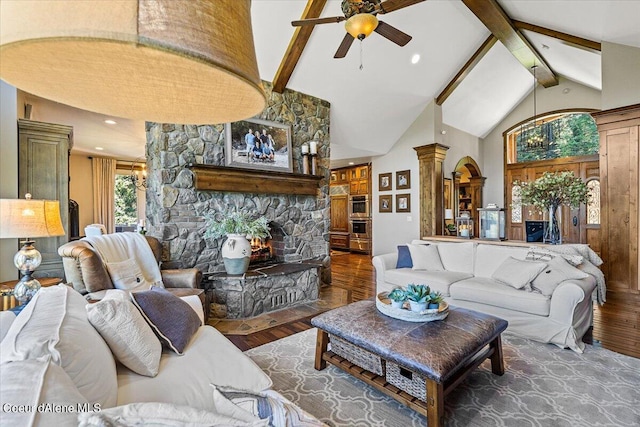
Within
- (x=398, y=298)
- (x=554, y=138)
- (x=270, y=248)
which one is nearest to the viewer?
(x=398, y=298)

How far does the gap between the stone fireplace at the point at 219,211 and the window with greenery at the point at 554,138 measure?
518cm

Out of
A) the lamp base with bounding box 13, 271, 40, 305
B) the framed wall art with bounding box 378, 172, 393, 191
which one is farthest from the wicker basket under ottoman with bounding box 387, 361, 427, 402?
the framed wall art with bounding box 378, 172, 393, 191

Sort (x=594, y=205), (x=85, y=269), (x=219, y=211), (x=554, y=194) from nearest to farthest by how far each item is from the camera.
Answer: (x=85, y=269), (x=554, y=194), (x=219, y=211), (x=594, y=205)

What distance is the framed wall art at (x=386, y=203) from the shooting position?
7.13 m

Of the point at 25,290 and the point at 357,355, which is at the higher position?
the point at 25,290

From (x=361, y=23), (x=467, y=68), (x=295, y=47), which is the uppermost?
(x=467, y=68)

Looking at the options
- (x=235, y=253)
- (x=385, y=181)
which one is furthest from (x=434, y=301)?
(x=385, y=181)

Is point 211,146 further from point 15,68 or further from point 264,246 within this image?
point 15,68

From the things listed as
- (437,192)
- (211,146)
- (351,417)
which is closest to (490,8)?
(437,192)

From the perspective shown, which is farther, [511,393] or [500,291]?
[500,291]

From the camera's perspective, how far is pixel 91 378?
1060 millimetres

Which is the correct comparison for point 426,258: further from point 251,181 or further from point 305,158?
point 251,181

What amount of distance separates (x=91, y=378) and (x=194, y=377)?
0.47 m

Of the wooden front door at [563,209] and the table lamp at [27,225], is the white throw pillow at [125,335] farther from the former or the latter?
the wooden front door at [563,209]
